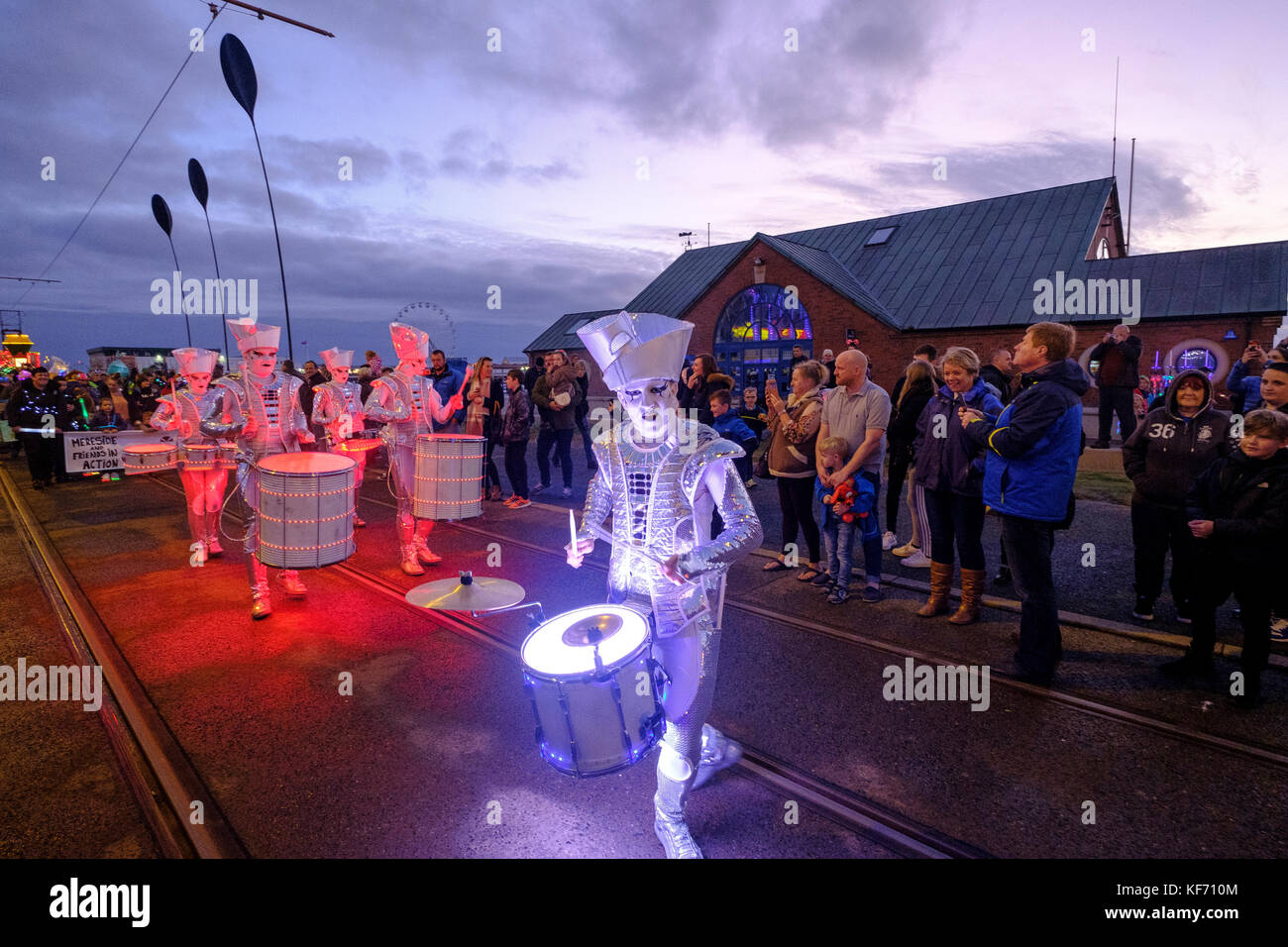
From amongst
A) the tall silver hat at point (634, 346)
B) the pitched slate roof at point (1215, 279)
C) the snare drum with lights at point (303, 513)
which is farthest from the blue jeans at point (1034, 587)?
the pitched slate roof at point (1215, 279)

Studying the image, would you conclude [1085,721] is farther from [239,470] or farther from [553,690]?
[239,470]

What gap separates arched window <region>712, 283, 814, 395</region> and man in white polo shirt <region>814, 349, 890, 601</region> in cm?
1639

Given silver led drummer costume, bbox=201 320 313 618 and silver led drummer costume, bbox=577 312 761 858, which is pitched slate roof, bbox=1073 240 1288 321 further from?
silver led drummer costume, bbox=201 320 313 618

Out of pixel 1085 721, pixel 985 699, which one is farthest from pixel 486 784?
pixel 1085 721

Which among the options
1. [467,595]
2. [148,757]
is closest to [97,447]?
[467,595]

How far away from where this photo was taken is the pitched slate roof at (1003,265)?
16.9 meters

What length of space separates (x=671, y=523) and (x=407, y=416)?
181 inches

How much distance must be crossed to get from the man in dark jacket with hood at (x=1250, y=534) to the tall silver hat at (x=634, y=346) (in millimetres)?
3702

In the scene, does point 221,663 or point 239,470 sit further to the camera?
point 239,470

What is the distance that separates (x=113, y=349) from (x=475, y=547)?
39588mm

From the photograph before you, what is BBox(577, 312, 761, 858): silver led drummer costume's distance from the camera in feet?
8.52

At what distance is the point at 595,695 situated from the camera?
2.25 m

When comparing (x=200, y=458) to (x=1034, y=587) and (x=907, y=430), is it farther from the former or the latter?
(x=1034, y=587)

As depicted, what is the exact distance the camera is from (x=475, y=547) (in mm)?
7812
